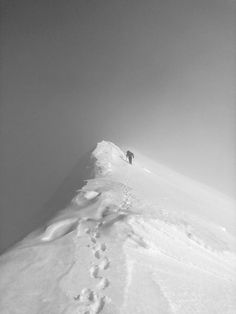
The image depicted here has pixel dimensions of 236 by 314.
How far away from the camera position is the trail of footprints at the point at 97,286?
462 centimetres

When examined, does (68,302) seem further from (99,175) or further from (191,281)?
(99,175)

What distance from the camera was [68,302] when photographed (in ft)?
15.4

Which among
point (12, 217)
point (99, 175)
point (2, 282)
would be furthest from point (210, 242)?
point (12, 217)

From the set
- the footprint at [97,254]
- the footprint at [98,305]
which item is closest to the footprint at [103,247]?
the footprint at [97,254]

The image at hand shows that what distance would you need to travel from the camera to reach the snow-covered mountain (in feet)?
15.8

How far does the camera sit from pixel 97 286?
16.8ft

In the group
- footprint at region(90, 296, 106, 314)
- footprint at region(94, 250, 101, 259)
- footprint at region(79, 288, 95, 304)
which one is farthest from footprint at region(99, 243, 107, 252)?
footprint at region(90, 296, 106, 314)

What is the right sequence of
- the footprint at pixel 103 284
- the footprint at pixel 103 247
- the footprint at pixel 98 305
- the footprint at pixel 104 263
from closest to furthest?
the footprint at pixel 98 305 < the footprint at pixel 103 284 < the footprint at pixel 104 263 < the footprint at pixel 103 247

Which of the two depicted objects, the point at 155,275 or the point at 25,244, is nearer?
the point at 155,275

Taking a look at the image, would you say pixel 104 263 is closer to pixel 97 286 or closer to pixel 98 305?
pixel 97 286

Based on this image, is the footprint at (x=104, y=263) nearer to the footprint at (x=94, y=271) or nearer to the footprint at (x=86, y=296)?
the footprint at (x=94, y=271)

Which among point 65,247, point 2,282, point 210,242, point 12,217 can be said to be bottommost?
point 12,217

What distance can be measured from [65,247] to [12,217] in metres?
20.7

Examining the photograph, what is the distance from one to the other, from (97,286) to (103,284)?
0.33 feet
